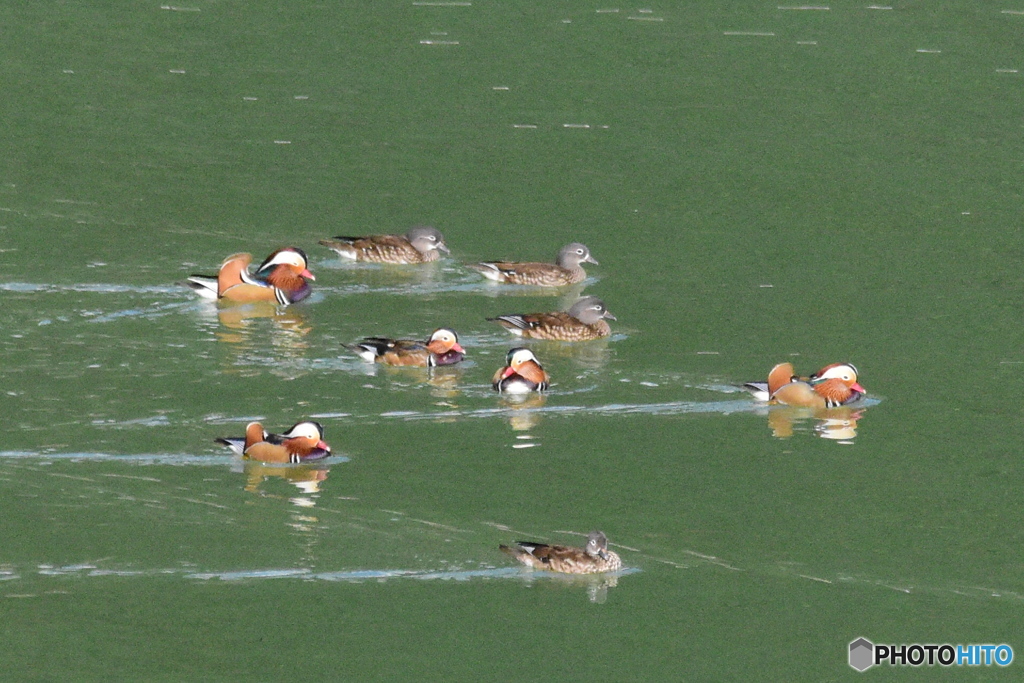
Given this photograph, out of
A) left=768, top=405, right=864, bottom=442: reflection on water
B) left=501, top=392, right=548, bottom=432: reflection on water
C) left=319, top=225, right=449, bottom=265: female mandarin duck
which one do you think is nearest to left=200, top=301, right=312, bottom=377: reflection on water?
left=501, top=392, right=548, bottom=432: reflection on water

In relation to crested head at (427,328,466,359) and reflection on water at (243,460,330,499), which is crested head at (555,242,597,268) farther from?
reflection on water at (243,460,330,499)

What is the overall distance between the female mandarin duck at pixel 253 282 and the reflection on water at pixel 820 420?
7.35m

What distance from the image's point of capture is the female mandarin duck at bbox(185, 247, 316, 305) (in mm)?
27328

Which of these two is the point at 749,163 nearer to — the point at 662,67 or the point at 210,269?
the point at 662,67

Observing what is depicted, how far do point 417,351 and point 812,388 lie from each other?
441cm

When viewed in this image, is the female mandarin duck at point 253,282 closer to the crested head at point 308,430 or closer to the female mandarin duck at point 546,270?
the female mandarin duck at point 546,270

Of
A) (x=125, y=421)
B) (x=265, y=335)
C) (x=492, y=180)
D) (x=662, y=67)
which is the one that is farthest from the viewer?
(x=662, y=67)

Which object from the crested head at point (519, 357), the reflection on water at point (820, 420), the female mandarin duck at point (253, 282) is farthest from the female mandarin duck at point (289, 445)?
the female mandarin duck at point (253, 282)

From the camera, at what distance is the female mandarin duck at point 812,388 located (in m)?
22.9

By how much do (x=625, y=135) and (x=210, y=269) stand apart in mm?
9675

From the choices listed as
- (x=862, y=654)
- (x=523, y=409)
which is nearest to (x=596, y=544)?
(x=862, y=654)

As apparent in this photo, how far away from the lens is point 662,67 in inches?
1566

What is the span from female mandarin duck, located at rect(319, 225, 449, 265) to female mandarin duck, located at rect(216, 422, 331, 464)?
31.7 ft

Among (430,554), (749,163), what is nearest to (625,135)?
(749,163)
